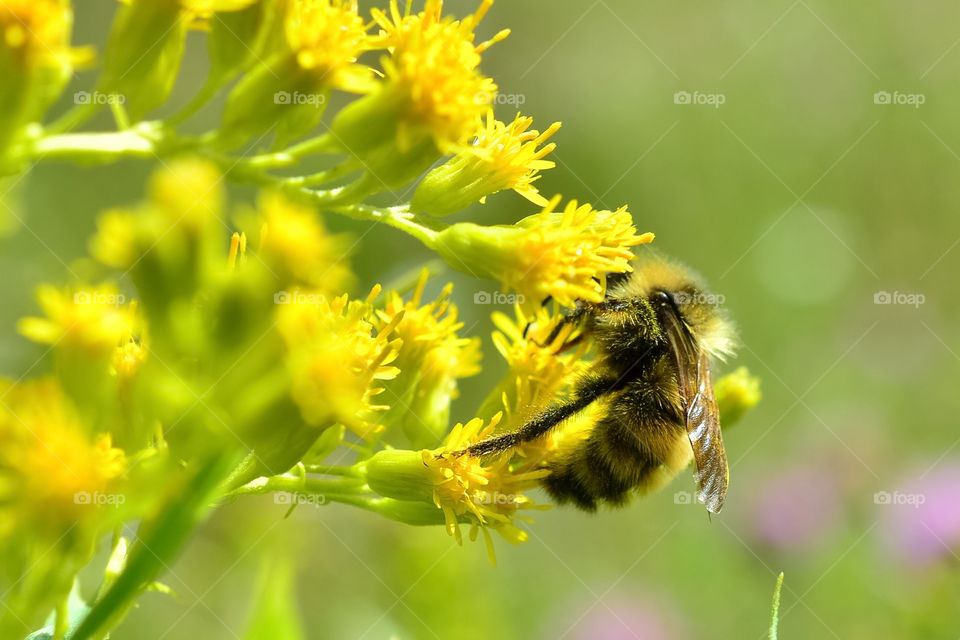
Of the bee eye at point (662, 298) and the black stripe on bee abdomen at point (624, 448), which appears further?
the bee eye at point (662, 298)

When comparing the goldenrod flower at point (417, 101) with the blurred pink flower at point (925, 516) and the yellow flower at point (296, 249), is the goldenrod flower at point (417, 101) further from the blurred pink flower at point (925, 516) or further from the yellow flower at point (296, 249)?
the blurred pink flower at point (925, 516)

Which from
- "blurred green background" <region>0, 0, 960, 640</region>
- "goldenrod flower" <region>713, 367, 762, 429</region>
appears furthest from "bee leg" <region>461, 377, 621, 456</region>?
"blurred green background" <region>0, 0, 960, 640</region>

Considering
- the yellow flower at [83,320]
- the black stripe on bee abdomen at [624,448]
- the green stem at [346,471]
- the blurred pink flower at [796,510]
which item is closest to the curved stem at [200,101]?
the yellow flower at [83,320]

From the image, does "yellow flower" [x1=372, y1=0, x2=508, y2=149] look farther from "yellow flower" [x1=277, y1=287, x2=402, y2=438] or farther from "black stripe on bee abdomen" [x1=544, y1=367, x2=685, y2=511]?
"black stripe on bee abdomen" [x1=544, y1=367, x2=685, y2=511]

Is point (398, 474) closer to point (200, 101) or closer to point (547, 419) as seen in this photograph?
point (547, 419)

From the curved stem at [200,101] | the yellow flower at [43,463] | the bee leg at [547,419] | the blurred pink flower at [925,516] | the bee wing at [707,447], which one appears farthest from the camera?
the blurred pink flower at [925,516]

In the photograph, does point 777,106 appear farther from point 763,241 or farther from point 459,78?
point 459,78

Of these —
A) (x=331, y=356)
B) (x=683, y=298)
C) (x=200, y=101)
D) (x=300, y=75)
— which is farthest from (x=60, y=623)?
(x=683, y=298)
